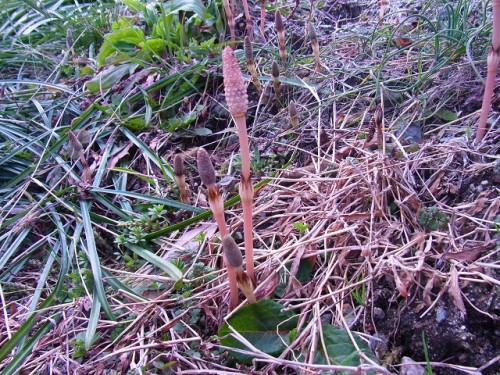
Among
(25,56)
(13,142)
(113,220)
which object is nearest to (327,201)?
(113,220)

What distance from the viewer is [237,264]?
1.23m

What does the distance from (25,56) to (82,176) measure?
4.79 feet

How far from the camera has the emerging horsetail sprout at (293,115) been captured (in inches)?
81.1

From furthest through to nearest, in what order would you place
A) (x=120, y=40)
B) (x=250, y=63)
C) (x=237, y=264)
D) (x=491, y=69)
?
(x=120, y=40), (x=250, y=63), (x=491, y=69), (x=237, y=264)

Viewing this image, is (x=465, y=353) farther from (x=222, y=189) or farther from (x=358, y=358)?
(x=222, y=189)

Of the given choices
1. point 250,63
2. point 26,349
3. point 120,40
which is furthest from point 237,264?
point 120,40

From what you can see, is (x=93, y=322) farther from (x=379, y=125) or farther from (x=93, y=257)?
(x=379, y=125)

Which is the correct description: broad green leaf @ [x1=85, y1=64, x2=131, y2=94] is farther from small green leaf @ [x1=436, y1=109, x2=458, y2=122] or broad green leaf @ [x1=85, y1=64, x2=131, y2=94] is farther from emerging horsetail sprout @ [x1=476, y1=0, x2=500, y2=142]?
emerging horsetail sprout @ [x1=476, y1=0, x2=500, y2=142]

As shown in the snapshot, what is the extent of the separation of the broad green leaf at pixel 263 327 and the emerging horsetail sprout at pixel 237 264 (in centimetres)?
4

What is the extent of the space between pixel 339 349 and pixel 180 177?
3.05 ft

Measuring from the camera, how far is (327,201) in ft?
5.48

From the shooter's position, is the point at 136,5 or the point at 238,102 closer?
the point at 238,102

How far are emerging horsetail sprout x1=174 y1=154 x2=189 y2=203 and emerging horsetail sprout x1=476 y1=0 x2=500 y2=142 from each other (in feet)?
3.69

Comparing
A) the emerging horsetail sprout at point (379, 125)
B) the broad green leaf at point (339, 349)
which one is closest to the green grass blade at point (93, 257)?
the broad green leaf at point (339, 349)
